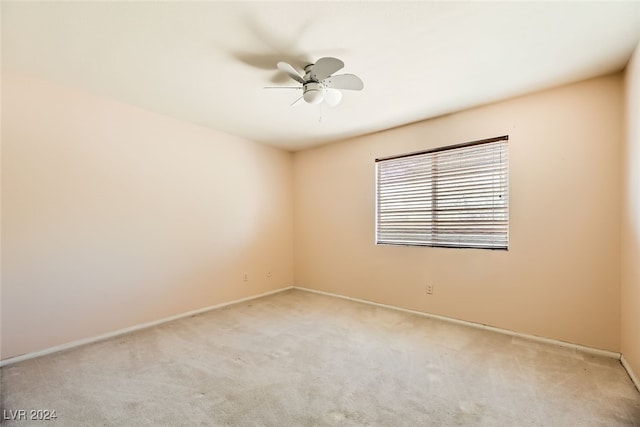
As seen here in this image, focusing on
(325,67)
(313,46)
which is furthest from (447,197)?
(313,46)

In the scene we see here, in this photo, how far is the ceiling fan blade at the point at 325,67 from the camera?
72.2 inches

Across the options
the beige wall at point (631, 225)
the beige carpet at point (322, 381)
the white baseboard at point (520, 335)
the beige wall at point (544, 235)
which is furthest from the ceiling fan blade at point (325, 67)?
the white baseboard at point (520, 335)

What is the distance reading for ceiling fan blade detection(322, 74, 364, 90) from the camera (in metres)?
2.05

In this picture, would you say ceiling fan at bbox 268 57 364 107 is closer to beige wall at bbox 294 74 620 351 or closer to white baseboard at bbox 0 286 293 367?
beige wall at bbox 294 74 620 351

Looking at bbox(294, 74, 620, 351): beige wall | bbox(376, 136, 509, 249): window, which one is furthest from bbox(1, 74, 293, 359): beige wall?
bbox(294, 74, 620, 351): beige wall

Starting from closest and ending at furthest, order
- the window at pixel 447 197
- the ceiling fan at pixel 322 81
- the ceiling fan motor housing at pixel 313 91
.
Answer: the ceiling fan at pixel 322 81 < the ceiling fan motor housing at pixel 313 91 < the window at pixel 447 197

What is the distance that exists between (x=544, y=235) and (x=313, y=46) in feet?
8.67

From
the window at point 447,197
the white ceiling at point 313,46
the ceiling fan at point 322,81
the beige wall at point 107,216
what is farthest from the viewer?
the window at point 447,197

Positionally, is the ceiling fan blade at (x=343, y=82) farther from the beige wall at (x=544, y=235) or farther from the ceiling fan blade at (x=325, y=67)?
the beige wall at (x=544, y=235)

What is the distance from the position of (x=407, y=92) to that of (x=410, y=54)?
0.63 meters

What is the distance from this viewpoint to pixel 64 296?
252 cm

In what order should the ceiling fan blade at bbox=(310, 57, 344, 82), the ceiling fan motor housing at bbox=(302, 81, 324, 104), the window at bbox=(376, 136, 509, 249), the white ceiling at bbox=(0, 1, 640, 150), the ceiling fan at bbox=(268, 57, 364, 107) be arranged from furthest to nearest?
the window at bbox=(376, 136, 509, 249) → the ceiling fan motor housing at bbox=(302, 81, 324, 104) → the ceiling fan at bbox=(268, 57, 364, 107) → the ceiling fan blade at bbox=(310, 57, 344, 82) → the white ceiling at bbox=(0, 1, 640, 150)

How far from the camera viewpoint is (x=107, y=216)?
2.79 meters

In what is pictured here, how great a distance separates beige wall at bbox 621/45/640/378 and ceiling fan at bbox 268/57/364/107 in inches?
77.6
